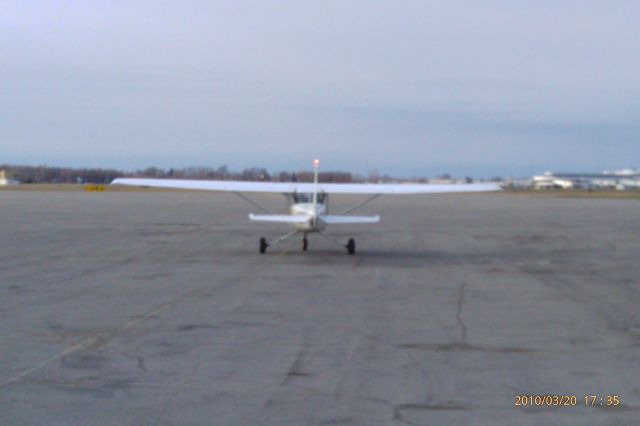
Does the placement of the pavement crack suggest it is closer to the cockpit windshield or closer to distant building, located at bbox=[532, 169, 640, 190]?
the cockpit windshield

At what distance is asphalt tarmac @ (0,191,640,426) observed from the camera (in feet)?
26.0

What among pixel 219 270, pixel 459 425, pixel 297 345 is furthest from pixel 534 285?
pixel 459 425

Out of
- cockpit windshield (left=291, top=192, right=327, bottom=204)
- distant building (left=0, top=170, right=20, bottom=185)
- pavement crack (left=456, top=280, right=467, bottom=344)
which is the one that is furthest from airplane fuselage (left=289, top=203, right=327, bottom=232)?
distant building (left=0, top=170, right=20, bottom=185)

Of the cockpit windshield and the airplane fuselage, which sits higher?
the cockpit windshield

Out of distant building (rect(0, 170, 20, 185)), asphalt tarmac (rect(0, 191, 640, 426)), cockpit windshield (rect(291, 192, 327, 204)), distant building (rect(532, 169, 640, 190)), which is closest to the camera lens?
asphalt tarmac (rect(0, 191, 640, 426))

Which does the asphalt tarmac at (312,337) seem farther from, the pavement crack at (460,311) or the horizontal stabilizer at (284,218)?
the horizontal stabilizer at (284,218)

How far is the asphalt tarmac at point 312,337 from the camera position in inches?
312

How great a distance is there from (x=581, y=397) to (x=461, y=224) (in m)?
32.3

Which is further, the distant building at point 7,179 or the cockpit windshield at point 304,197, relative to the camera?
the distant building at point 7,179

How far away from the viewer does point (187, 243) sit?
89.2 feet

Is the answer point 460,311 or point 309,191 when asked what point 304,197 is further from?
point 460,311
